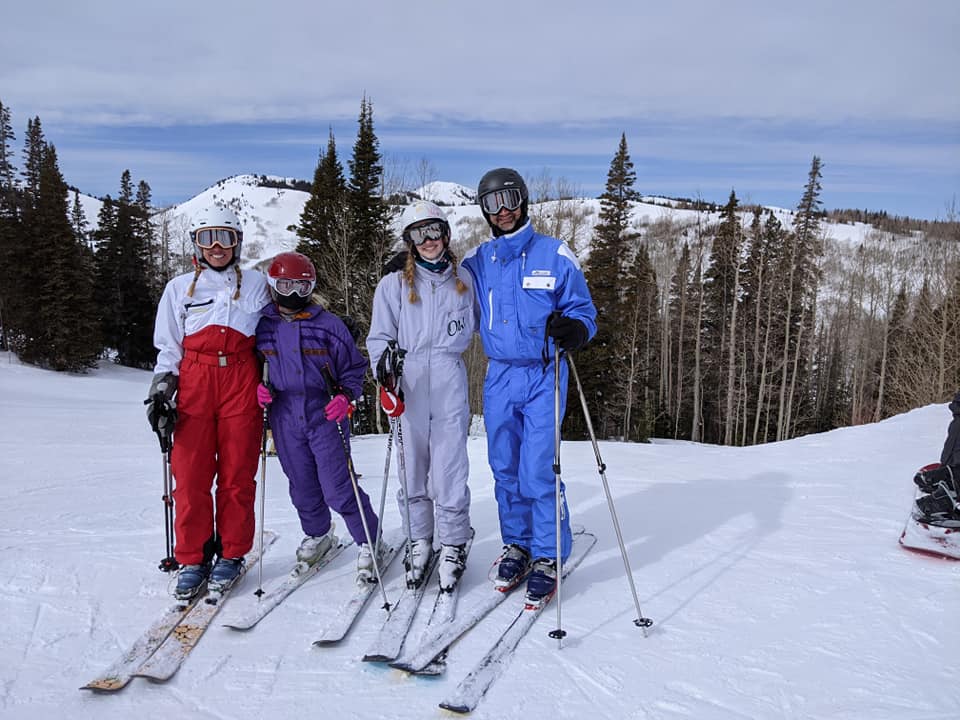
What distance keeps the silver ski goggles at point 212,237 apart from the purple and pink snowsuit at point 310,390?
47cm

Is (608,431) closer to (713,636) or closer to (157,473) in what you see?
(157,473)

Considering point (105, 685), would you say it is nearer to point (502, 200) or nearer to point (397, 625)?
point (397, 625)

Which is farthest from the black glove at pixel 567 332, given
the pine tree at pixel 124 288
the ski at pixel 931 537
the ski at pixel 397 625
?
the pine tree at pixel 124 288

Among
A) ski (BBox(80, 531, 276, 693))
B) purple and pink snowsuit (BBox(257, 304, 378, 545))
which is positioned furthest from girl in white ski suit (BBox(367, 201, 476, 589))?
ski (BBox(80, 531, 276, 693))

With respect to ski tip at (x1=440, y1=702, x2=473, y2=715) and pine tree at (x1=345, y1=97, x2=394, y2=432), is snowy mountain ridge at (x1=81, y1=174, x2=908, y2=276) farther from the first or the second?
ski tip at (x1=440, y1=702, x2=473, y2=715)

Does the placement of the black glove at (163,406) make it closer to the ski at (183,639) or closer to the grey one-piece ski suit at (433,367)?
the ski at (183,639)

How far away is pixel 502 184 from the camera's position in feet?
11.7

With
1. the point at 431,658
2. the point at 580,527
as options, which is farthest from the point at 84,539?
the point at 580,527

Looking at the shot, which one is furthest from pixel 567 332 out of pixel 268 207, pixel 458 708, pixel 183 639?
pixel 268 207

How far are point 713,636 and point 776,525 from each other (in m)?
2.25

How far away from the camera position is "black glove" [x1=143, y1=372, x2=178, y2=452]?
10.5 ft

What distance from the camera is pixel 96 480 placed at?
21.4 ft

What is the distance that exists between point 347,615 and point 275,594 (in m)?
0.57

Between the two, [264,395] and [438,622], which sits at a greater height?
[264,395]
